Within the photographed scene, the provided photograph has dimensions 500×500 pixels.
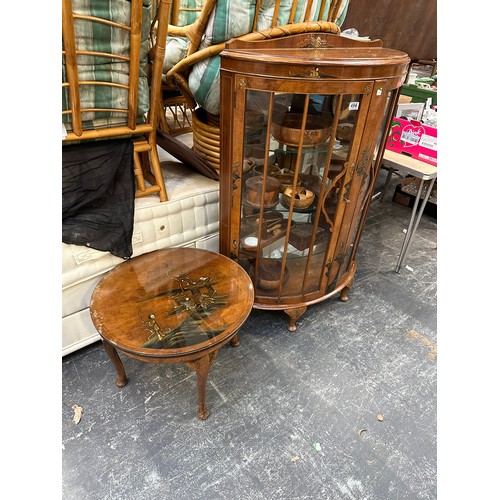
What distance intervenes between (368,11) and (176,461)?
3.37 m

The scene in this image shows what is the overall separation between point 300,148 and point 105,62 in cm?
69

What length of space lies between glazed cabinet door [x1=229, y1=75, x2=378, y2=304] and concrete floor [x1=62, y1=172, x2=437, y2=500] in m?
0.28

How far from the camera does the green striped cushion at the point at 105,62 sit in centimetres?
100

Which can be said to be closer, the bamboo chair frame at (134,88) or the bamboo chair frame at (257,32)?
the bamboo chair frame at (134,88)

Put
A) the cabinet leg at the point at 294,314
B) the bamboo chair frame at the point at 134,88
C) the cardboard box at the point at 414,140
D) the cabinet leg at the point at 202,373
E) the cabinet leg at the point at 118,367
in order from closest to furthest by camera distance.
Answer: the bamboo chair frame at the point at 134,88
the cabinet leg at the point at 202,373
the cabinet leg at the point at 118,367
the cabinet leg at the point at 294,314
the cardboard box at the point at 414,140

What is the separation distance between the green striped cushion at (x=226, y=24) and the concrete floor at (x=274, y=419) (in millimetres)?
1053

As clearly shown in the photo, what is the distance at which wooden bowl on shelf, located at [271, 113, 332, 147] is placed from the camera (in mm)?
1139

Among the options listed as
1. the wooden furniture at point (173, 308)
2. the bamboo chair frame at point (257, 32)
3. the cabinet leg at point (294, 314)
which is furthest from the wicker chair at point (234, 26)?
the cabinet leg at point (294, 314)

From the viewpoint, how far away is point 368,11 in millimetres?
2801

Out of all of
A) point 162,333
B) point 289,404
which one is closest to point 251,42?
point 162,333

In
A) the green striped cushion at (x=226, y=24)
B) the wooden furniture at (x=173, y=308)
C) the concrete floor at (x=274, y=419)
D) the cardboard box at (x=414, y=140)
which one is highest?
the green striped cushion at (x=226, y=24)

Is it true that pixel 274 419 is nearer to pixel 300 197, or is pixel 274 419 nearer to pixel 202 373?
pixel 202 373

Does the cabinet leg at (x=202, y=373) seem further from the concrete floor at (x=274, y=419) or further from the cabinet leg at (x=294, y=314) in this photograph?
the cabinet leg at (x=294, y=314)

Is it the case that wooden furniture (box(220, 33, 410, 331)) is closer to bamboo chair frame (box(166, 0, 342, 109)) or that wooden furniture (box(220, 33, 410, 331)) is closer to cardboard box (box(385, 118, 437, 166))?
bamboo chair frame (box(166, 0, 342, 109))
